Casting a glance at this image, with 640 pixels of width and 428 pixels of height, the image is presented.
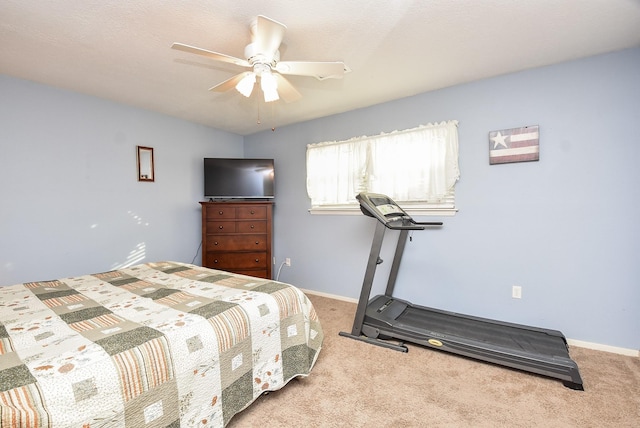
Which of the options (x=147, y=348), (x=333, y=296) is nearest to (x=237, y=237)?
(x=333, y=296)

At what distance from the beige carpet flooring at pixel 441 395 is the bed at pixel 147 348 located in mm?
171

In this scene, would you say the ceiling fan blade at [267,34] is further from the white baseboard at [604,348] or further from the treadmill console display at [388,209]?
the white baseboard at [604,348]

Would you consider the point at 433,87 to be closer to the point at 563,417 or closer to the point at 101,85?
the point at 563,417

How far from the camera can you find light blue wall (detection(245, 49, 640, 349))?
7.45ft

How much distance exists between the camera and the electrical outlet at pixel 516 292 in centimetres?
262

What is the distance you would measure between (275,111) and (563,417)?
3631 mm

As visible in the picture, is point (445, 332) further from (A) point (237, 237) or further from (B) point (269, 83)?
(A) point (237, 237)

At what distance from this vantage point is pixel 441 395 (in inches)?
71.7

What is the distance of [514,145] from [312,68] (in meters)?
1.93

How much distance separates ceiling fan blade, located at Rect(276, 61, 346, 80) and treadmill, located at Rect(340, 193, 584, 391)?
1030 mm

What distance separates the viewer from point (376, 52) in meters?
2.28

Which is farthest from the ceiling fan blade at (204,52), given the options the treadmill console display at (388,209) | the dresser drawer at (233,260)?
the dresser drawer at (233,260)

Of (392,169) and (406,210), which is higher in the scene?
(392,169)

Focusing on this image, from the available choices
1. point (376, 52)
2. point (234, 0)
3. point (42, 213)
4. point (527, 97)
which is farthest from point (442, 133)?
point (42, 213)
